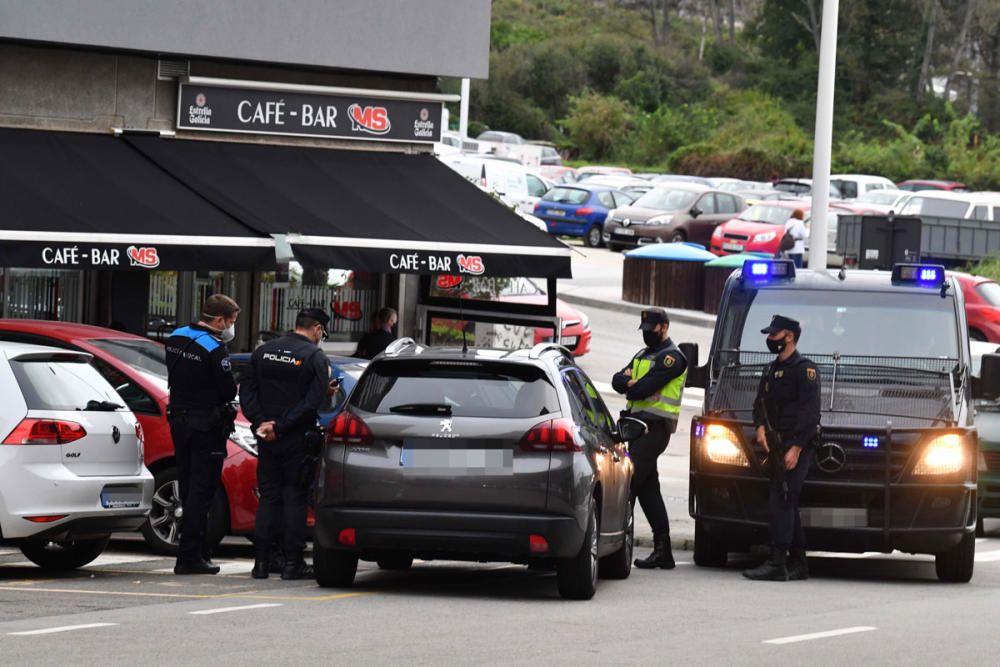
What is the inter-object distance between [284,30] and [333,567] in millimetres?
9672

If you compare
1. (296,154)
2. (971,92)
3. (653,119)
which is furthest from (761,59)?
(296,154)

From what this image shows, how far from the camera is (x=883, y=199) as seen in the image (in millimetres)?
53219

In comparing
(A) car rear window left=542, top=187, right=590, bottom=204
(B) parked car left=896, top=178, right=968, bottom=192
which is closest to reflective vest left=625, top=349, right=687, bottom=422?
(A) car rear window left=542, top=187, right=590, bottom=204

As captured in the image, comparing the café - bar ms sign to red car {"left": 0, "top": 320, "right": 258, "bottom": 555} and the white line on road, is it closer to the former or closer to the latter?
red car {"left": 0, "top": 320, "right": 258, "bottom": 555}

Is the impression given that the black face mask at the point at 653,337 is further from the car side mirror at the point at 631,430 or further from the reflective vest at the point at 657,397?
the car side mirror at the point at 631,430

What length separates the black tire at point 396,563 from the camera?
12.5m

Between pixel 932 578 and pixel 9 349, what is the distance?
22.0 ft

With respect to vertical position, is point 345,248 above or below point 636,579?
above

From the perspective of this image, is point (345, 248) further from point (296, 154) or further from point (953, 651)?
point (953, 651)

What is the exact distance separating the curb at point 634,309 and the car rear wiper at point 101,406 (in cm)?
2036

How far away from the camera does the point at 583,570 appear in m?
11.5

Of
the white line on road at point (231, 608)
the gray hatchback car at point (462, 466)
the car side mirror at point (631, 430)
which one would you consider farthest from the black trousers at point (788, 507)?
the white line on road at point (231, 608)

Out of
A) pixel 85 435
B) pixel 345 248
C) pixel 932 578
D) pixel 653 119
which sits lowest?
pixel 932 578

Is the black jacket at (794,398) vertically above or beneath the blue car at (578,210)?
beneath
